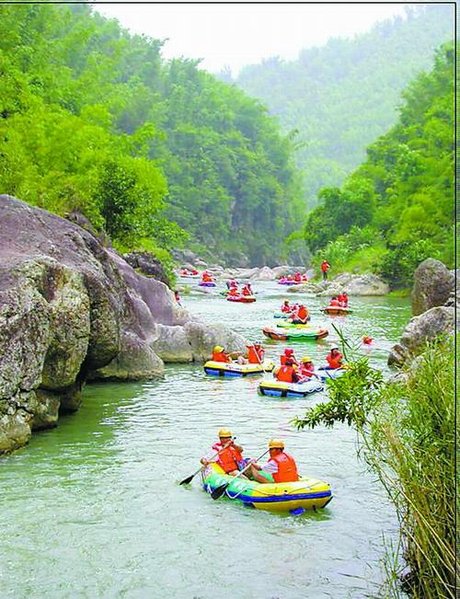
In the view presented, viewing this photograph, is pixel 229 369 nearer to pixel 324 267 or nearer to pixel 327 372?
pixel 327 372

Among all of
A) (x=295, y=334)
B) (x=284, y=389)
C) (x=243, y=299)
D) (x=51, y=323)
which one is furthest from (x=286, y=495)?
(x=243, y=299)

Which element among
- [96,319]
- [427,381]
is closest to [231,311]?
[96,319]

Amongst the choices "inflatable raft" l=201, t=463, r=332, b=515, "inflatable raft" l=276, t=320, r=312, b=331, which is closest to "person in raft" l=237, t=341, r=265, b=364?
"inflatable raft" l=276, t=320, r=312, b=331

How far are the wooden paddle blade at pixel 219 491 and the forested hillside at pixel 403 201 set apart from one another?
23.9 metres

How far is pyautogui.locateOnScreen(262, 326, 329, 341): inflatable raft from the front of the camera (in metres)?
23.7

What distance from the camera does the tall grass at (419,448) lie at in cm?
600

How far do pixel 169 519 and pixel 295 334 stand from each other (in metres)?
14.9

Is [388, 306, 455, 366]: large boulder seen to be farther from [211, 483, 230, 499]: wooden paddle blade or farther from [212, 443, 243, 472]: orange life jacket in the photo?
[211, 483, 230, 499]: wooden paddle blade

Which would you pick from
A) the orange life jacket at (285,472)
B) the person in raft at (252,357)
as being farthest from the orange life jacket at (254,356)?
the orange life jacket at (285,472)

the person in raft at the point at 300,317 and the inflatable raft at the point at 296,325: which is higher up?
the person in raft at the point at 300,317

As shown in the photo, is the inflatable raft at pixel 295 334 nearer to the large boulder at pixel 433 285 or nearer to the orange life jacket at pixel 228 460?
the large boulder at pixel 433 285

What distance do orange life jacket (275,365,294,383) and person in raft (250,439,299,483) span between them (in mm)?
6189

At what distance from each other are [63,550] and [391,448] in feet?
11.8

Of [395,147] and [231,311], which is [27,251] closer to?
[231,311]
